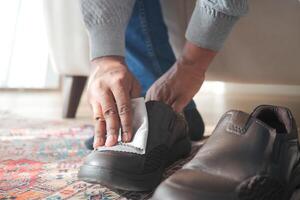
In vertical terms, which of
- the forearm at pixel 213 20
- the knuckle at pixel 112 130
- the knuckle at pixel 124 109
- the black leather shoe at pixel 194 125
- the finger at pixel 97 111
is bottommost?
the black leather shoe at pixel 194 125

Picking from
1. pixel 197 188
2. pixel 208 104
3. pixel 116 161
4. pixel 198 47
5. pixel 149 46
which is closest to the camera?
pixel 197 188

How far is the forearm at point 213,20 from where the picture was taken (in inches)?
21.2

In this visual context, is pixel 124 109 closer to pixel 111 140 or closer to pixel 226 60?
pixel 111 140

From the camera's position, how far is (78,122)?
3.79 feet

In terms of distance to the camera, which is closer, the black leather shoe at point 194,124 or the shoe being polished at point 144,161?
the shoe being polished at point 144,161

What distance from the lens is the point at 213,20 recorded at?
1.82ft

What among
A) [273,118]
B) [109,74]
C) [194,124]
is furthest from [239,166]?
[194,124]

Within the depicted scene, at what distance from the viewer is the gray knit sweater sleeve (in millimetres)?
547

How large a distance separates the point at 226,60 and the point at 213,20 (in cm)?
29

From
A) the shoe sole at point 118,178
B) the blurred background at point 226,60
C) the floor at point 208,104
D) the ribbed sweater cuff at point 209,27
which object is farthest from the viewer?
the floor at point 208,104

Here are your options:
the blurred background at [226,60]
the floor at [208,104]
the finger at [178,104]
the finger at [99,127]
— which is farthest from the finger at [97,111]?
the floor at [208,104]

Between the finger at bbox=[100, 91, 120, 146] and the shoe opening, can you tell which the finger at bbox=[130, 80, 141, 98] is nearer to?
the finger at bbox=[100, 91, 120, 146]

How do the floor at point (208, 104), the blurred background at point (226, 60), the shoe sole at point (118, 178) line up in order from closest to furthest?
the shoe sole at point (118, 178) → the blurred background at point (226, 60) → the floor at point (208, 104)

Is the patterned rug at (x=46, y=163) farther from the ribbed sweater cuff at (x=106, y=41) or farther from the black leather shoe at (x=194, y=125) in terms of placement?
the ribbed sweater cuff at (x=106, y=41)
